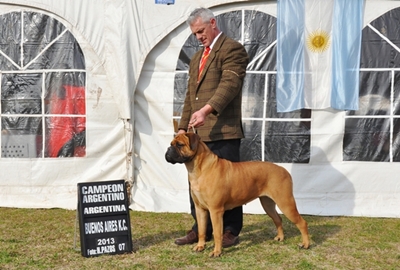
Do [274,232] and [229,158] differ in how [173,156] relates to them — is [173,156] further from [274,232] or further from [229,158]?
[274,232]

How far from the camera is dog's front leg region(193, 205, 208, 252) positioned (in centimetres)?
527

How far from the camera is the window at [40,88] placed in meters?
7.18

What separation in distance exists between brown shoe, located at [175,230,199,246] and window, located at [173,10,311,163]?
5.98 ft

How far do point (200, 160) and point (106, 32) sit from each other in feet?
9.00

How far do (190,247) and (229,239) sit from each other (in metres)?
0.39

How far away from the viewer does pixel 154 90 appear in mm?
7207

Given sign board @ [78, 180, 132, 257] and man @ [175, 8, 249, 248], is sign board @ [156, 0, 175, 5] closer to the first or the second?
man @ [175, 8, 249, 248]

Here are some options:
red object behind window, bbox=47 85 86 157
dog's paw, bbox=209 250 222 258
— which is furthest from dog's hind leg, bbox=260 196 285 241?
Result: red object behind window, bbox=47 85 86 157

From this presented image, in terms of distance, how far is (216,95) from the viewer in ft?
16.6

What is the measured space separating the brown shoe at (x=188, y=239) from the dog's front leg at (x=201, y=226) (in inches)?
9.2

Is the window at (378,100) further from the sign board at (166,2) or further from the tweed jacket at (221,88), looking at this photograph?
the sign board at (166,2)

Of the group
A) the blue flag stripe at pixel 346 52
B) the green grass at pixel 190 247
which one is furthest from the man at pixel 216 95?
the blue flag stripe at pixel 346 52

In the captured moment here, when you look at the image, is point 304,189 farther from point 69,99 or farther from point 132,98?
point 69,99

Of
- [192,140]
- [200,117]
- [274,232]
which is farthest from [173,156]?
[274,232]
